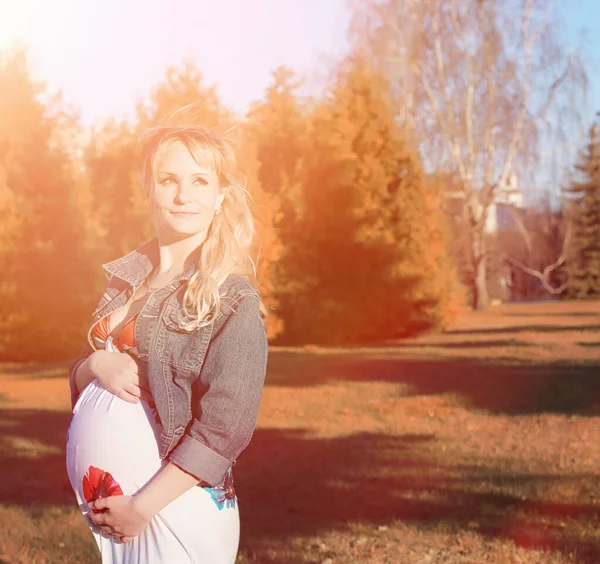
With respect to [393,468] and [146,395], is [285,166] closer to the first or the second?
[393,468]

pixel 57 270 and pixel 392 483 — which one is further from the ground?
pixel 57 270

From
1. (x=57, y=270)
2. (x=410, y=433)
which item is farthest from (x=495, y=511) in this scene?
(x=57, y=270)

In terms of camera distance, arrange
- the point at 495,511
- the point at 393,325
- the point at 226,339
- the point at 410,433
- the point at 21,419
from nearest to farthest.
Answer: the point at 226,339 < the point at 495,511 < the point at 410,433 < the point at 21,419 < the point at 393,325

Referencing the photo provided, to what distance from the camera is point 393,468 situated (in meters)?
6.20

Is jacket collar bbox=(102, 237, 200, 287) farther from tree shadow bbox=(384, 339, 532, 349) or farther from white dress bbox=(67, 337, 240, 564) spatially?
tree shadow bbox=(384, 339, 532, 349)

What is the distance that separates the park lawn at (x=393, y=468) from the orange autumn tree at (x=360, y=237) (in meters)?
5.62

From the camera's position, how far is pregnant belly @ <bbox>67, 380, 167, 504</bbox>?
178 centimetres

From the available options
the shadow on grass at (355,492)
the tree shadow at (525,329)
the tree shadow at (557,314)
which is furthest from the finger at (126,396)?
the tree shadow at (557,314)

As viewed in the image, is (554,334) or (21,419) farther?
(554,334)

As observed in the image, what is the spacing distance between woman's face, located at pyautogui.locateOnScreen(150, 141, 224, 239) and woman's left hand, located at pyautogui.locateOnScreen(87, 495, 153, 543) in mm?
635

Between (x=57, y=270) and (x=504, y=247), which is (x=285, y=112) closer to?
(x=57, y=270)

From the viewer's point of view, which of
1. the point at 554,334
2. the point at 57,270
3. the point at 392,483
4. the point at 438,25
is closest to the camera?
the point at 392,483

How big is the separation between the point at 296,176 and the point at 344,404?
9.09m

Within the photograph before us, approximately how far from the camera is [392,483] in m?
5.72
